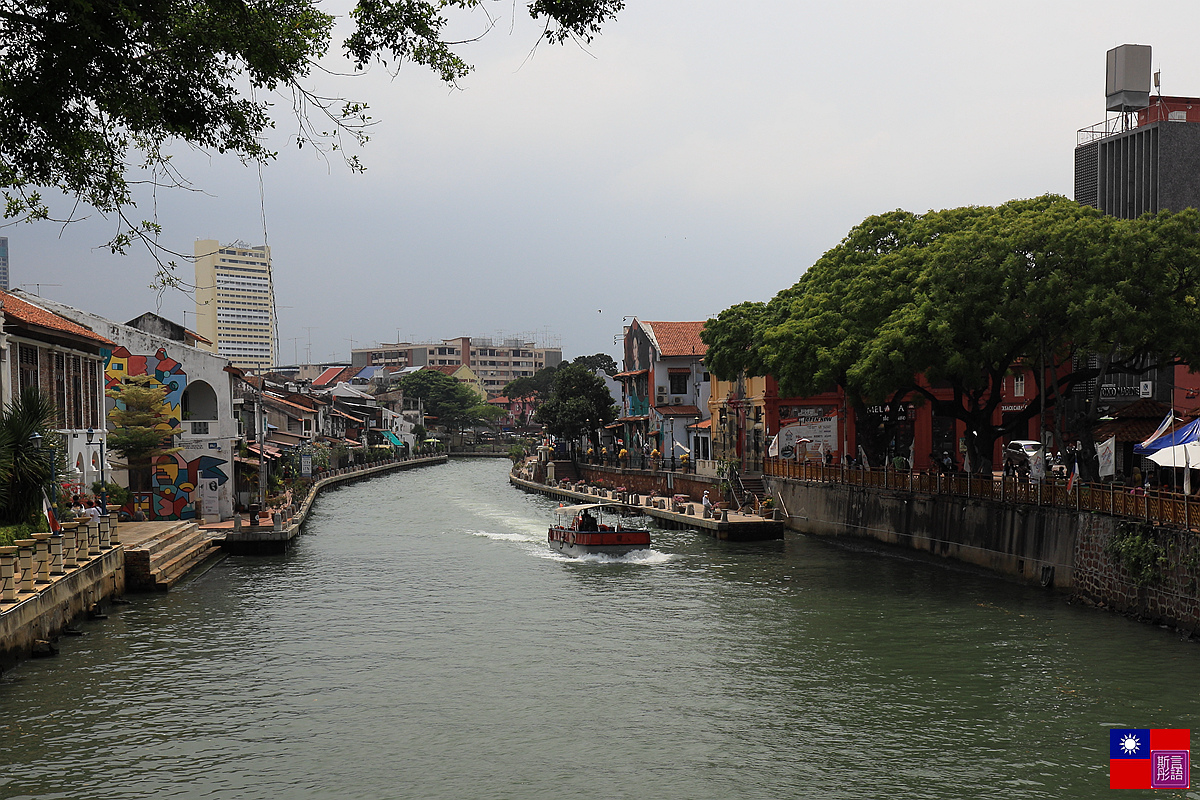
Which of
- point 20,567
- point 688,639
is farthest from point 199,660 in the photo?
point 688,639

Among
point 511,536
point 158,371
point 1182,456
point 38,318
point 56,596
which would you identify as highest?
point 38,318

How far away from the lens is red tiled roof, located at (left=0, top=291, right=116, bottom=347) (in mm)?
32906

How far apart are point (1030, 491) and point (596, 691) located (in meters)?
17.3

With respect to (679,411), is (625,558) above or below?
below

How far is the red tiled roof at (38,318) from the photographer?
32.9 metres

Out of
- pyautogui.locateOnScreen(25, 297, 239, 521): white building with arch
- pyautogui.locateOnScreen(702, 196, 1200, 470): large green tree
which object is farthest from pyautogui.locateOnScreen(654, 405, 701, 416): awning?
pyautogui.locateOnScreen(25, 297, 239, 521): white building with arch

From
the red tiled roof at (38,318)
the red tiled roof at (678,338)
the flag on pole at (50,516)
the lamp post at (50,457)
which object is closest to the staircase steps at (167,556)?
the lamp post at (50,457)

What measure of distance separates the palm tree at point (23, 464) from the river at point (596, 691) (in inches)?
137

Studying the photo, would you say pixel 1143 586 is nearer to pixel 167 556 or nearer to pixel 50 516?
pixel 50 516

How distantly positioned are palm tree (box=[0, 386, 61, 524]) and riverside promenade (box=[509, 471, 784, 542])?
2700 cm

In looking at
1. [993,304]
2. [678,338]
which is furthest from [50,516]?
[678,338]

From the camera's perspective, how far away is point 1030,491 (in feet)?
105

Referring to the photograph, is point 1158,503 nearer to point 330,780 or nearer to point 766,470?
point 330,780

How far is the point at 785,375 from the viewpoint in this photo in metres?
42.1
